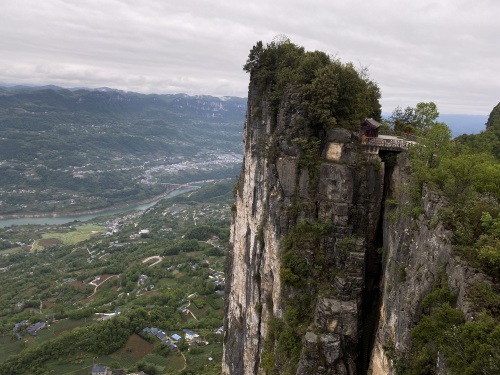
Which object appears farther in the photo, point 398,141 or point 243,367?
point 243,367

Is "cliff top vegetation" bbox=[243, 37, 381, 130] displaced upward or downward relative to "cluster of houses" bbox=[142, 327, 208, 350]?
upward

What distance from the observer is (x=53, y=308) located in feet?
291

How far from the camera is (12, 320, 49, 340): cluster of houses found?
2997 inches

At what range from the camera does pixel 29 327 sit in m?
77.9

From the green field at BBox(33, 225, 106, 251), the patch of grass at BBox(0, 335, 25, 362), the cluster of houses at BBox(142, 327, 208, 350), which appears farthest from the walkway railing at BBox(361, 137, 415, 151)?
the green field at BBox(33, 225, 106, 251)

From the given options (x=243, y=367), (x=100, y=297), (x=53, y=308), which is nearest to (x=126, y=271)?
(x=100, y=297)

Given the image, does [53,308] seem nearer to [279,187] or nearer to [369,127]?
[279,187]

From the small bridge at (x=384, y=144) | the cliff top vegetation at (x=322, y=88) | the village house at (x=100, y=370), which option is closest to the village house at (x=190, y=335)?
the village house at (x=100, y=370)

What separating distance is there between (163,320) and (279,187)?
2459 inches

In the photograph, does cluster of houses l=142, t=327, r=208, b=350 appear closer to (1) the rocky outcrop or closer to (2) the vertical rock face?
(2) the vertical rock face

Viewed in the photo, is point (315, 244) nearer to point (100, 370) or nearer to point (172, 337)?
point (100, 370)

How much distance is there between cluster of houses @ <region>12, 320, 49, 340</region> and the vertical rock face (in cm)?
6641

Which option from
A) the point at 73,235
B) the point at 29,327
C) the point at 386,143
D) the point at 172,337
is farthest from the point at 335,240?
the point at 73,235

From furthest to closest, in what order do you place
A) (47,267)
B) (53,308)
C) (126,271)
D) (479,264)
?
(47,267), (126,271), (53,308), (479,264)
